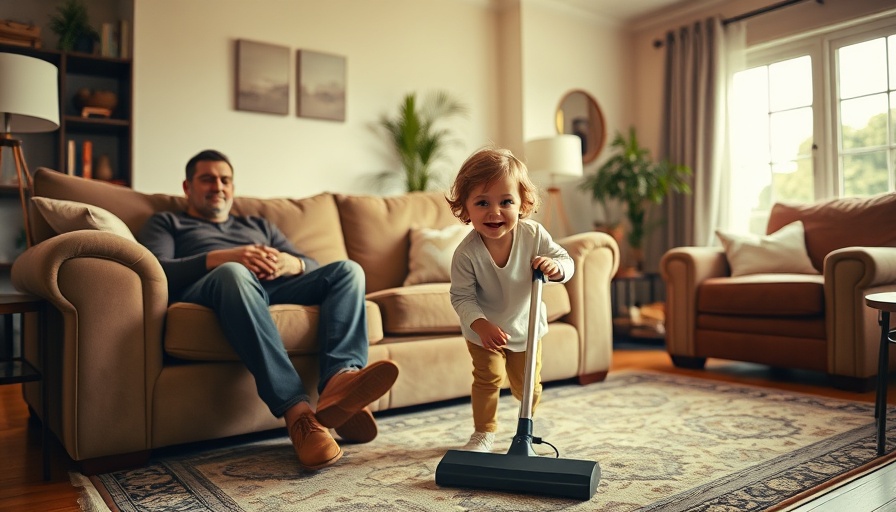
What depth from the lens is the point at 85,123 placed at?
3.42m

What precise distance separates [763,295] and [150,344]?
8.08 feet

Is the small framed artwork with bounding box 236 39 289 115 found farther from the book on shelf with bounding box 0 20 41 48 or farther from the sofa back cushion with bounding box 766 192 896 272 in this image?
the sofa back cushion with bounding box 766 192 896 272

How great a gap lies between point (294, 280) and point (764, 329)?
6.77 feet

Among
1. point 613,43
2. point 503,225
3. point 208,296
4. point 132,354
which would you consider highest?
point 613,43

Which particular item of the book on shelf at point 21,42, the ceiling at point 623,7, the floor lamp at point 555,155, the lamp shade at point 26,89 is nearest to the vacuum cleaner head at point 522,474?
the lamp shade at point 26,89

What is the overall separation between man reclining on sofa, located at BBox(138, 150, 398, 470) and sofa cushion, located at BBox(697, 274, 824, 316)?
1840 millimetres

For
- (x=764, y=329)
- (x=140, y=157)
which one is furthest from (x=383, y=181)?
(x=764, y=329)

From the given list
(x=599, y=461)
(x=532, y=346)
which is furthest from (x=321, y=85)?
(x=599, y=461)

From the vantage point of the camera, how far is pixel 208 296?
6.31 feet

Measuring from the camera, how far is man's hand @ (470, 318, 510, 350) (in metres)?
1.61

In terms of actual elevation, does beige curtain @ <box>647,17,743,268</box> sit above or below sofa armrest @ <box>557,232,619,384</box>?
above

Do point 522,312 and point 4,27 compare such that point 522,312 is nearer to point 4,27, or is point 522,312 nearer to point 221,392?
point 221,392

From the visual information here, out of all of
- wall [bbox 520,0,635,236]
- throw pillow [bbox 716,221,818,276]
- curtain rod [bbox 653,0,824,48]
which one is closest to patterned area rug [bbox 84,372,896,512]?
throw pillow [bbox 716,221,818,276]

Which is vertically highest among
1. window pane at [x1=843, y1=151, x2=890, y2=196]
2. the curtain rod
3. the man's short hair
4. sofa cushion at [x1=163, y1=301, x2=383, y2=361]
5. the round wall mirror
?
the curtain rod
